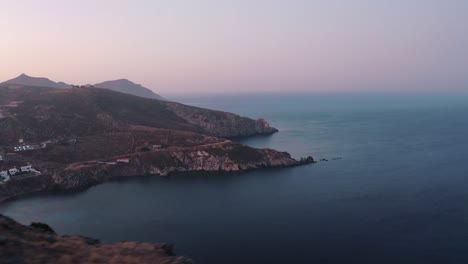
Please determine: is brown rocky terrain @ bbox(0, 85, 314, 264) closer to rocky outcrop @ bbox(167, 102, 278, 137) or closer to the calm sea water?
rocky outcrop @ bbox(167, 102, 278, 137)

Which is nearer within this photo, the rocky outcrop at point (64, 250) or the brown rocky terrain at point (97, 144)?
the rocky outcrop at point (64, 250)

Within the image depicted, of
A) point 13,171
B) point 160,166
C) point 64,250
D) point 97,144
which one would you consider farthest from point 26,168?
point 64,250

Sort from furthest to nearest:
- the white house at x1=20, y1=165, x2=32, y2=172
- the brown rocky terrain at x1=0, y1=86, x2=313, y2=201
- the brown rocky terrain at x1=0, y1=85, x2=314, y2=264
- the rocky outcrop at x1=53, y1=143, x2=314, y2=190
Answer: the rocky outcrop at x1=53, y1=143, x2=314, y2=190, the brown rocky terrain at x1=0, y1=86, x2=313, y2=201, the brown rocky terrain at x1=0, y1=85, x2=314, y2=264, the white house at x1=20, y1=165, x2=32, y2=172

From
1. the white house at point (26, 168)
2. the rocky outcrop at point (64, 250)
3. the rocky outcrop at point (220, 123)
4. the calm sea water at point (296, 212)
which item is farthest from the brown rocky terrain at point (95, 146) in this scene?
the rocky outcrop at point (64, 250)

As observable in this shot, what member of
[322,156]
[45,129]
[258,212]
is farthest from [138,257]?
[45,129]

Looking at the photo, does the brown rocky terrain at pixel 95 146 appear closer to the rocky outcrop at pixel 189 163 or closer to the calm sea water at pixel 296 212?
the rocky outcrop at pixel 189 163

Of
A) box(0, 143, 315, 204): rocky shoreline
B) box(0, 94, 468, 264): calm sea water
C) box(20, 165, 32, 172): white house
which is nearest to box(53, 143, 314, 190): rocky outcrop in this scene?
box(0, 143, 315, 204): rocky shoreline
